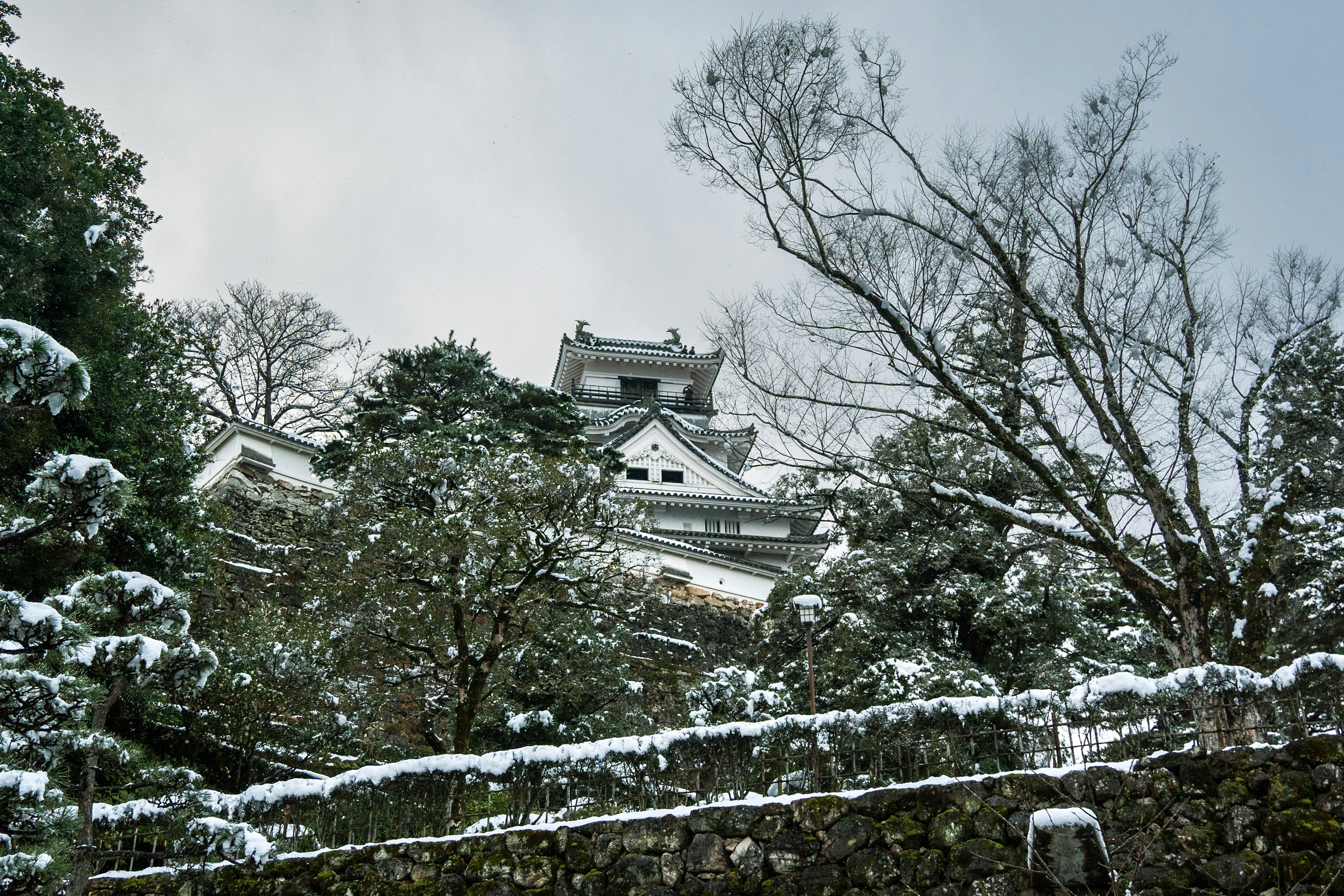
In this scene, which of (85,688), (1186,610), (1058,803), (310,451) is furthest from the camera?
(310,451)

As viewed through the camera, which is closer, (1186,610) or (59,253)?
(1186,610)

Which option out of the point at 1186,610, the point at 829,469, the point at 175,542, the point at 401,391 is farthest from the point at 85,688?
the point at 401,391

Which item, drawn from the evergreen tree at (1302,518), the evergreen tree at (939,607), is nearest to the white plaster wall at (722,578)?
the evergreen tree at (939,607)

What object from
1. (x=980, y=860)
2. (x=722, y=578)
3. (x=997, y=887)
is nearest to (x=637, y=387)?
(x=722, y=578)

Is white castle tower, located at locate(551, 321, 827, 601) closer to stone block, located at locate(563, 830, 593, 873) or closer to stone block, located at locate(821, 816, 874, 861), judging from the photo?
stone block, located at locate(563, 830, 593, 873)

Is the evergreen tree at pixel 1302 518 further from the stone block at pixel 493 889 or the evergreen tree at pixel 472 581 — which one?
the stone block at pixel 493 889

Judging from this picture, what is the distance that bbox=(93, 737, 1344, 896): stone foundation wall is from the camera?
21.0 feet

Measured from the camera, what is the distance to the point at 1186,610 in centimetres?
859

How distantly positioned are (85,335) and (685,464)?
1767 centimetres

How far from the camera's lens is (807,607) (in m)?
10.5

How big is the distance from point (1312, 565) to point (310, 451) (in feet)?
51.8

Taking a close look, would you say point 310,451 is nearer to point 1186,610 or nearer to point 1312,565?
point 1186,610

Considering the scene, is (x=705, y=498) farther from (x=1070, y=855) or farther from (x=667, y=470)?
(x=1070, y=855)

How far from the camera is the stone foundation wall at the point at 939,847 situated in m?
6.39
